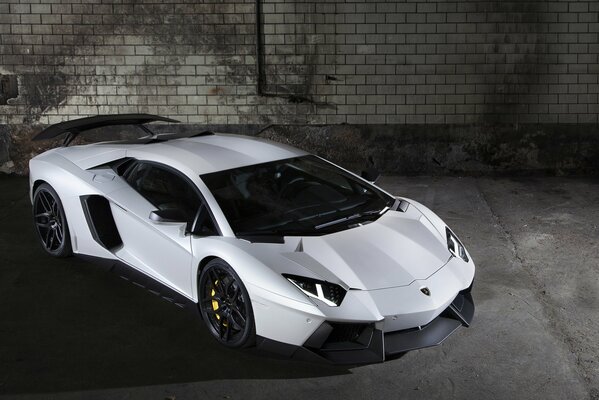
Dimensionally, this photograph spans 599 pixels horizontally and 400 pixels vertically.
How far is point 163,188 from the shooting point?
230 inches

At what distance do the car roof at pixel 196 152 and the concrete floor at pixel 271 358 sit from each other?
1010 mm

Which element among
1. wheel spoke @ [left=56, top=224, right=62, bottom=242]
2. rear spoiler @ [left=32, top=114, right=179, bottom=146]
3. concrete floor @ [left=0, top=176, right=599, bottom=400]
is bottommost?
concrete floor @ [left=0, top=176, right=599, bottom=400]

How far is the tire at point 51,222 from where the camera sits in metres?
6.62

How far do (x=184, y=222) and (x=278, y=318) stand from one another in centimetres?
116

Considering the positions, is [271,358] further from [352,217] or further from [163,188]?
[163,188]

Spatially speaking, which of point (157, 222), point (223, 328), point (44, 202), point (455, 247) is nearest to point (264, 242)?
point (223, 328)

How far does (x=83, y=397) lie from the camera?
14.8 feet

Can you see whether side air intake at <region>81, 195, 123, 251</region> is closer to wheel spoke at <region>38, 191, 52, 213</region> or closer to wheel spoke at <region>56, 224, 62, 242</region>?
wheel spoke at <region>56, 224, 62, 242</region>

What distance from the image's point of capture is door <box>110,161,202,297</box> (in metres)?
5.36

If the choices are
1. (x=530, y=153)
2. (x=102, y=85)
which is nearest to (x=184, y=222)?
(x=102, y=85)

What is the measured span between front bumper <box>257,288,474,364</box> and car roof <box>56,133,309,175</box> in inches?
63.4

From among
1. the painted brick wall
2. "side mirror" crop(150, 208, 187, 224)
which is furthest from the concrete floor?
the painted brick wall

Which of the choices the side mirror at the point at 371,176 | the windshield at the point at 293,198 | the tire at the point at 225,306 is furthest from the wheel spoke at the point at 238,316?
the side mirror at the point at 371,176

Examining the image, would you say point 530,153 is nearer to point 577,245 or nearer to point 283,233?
point 577,245
